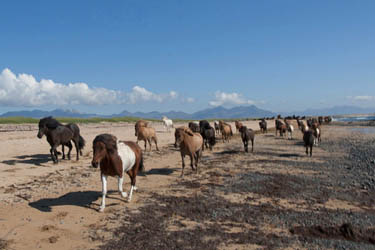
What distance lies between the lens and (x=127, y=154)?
8133mm

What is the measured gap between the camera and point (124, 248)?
559 centimetres

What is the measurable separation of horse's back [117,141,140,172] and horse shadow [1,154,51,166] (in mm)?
9276

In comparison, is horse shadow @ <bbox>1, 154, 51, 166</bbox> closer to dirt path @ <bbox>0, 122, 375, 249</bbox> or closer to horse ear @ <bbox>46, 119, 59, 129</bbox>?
dirt path @ <bbox>0, 122, 375, 249</bbox>

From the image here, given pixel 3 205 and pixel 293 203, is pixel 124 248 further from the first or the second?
pixel 293 203

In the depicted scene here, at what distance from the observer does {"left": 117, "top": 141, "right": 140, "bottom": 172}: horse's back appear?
794 cm

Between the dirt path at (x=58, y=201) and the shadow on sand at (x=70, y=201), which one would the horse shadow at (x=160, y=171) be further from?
the shadow on sand at (x=70, y=201)

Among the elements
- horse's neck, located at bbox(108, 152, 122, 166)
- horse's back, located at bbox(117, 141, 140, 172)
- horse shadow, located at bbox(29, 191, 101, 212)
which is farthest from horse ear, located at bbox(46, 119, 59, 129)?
horse's neck, located at bbox(108, 152, 122, 166)

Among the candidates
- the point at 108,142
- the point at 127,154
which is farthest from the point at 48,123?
the point at 108,142

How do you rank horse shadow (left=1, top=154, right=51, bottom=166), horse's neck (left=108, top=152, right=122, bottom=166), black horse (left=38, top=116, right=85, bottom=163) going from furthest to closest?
1. horse shadow (left=1, top=154, right=51, bottom=166)
2. black horse (left=38, top=116, right=85, bottom=163)
3. horse's neck (left=108, top=152, right=122, bottom=166)

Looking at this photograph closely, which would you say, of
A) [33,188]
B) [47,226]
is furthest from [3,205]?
[47,226]

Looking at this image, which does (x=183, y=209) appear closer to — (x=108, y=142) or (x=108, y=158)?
(x=108, y=158)

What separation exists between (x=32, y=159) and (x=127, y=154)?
1162 centimetres

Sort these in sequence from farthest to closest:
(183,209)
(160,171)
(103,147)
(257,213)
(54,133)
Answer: (54,133) → (160,171) → (183,209) → (257,213) → (103,147)

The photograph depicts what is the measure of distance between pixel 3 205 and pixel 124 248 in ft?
17.3
